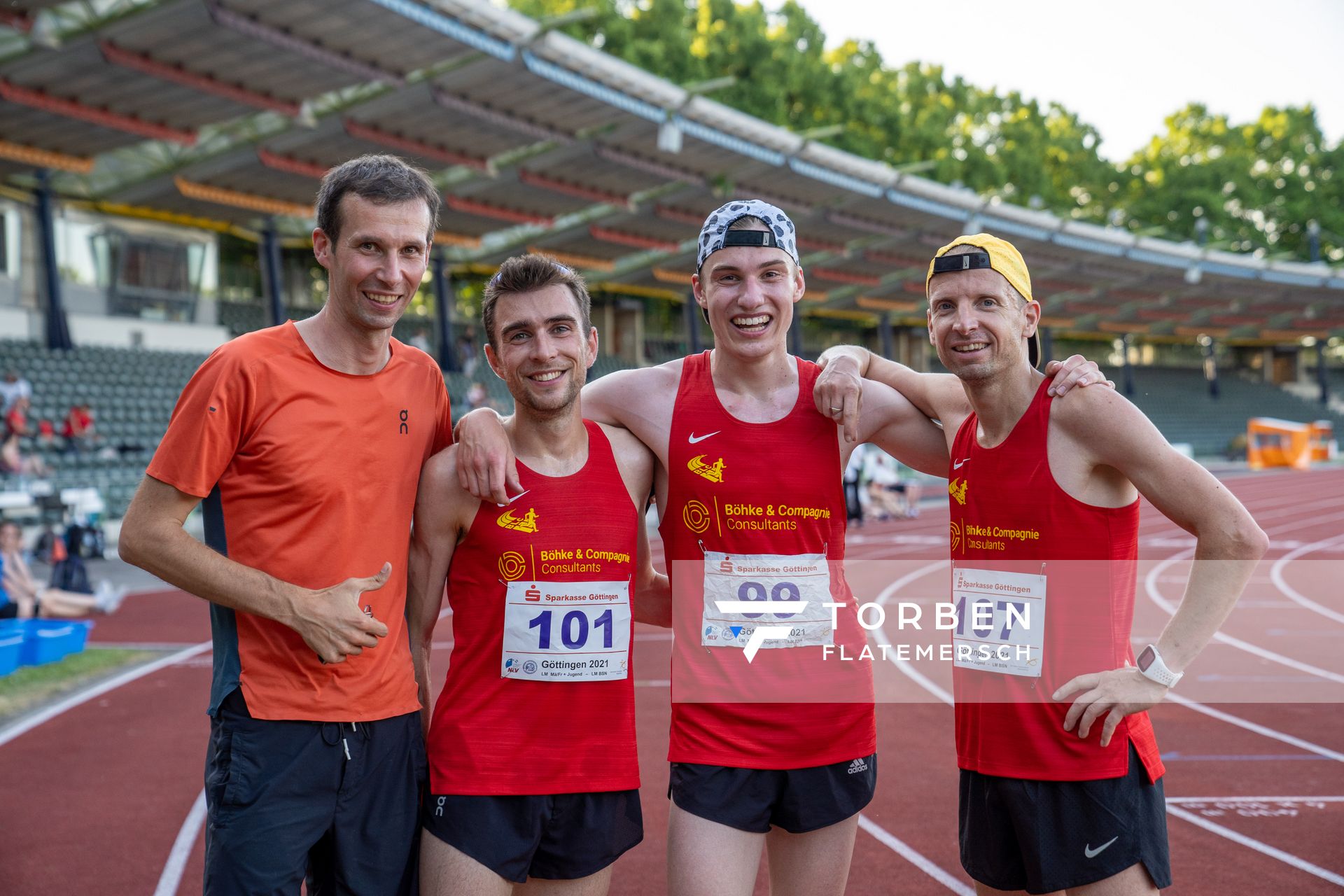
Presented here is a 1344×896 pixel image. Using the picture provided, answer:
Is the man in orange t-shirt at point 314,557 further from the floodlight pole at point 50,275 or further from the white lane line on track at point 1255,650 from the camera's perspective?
the floodlight pole at point 50,275

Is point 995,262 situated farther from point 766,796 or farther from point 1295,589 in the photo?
point 1295,589

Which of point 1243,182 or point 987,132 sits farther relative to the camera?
point 1243,182

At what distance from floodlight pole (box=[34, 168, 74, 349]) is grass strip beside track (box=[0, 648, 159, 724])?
1457 cm

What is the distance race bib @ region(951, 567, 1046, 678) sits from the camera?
2.73 m

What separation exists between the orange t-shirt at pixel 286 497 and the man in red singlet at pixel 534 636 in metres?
0.20

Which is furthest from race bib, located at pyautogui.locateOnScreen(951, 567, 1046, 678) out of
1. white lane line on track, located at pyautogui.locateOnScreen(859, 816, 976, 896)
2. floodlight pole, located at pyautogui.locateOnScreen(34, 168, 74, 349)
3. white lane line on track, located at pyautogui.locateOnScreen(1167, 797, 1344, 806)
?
floodlight pole, located at pyautogui.locateOnScreen(34, 168, 74, 349)

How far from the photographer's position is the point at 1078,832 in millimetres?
2654

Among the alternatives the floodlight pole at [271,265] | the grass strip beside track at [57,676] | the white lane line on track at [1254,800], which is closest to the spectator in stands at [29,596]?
the grass strip beside track at [57,676]

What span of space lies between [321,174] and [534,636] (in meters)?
22.9

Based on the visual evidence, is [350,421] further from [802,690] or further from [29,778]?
[29,778]

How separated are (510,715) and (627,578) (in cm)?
44

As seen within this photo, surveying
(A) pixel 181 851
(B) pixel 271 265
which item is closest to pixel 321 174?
(B) pixel 271 265

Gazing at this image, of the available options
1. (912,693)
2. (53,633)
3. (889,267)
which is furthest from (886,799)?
(889,267)

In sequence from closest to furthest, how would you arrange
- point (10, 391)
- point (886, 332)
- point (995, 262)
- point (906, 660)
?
point (995, 262) → point (906, 660) → point (10, 391) → point (886, 332)
